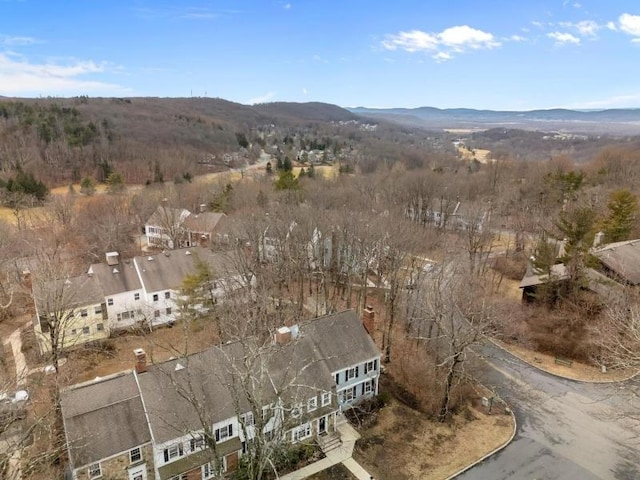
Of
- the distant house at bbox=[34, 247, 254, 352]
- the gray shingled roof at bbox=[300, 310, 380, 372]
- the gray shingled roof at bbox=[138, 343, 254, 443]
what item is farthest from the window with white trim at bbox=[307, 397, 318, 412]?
the distant house at bbox=[34, 247, 254, 352]

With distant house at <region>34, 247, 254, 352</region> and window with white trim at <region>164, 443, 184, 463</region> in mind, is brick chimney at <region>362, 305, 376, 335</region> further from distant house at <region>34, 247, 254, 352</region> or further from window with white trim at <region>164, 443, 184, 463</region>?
window with white trim at <region>164, 443, 184, 463</region>

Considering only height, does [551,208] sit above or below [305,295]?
above

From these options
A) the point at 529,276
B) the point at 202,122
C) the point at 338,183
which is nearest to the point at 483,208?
the point at 529,276

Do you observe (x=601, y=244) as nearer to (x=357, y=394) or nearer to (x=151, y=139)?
(x=357, y=394)

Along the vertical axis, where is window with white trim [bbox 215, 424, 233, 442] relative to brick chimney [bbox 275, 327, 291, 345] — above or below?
below

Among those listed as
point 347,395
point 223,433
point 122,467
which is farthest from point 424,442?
point 122,467
